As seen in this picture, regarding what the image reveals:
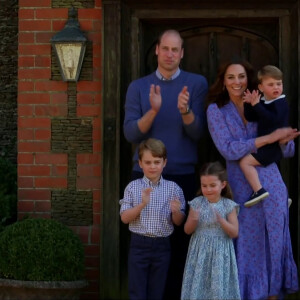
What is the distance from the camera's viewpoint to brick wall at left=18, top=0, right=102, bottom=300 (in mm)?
6180

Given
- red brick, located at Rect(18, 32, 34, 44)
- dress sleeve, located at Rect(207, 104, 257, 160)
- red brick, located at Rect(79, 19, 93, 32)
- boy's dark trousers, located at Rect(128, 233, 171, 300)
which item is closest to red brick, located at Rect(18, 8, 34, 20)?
red brick, located at Rect(18, 32, 34, 44)

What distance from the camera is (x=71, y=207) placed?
6203mm

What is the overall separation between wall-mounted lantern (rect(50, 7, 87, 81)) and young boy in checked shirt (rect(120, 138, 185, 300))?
3.89ft

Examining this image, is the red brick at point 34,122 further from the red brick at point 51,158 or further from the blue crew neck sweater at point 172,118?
the blue crew neck sweater at point 172,118

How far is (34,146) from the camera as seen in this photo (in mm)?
6230

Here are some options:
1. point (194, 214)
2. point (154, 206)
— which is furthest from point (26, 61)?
point (194, 214)

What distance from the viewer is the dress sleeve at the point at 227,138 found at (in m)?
5.21

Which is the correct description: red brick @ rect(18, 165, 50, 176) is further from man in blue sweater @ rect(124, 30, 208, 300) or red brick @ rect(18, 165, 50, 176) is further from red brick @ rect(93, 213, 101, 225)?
man in blue sweater @ rect(124, 30, 208, 300)

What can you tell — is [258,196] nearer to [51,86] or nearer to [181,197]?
Result: [181,197]

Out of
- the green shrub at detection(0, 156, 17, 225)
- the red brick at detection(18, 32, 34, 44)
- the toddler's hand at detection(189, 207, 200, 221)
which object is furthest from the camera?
the red brick at detection(18, 32, 34, 44)

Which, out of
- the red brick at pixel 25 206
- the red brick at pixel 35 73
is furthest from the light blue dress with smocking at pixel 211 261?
the red brick at pixel 35 73

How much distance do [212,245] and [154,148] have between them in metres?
0.76

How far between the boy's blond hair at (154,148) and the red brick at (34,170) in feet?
4.25

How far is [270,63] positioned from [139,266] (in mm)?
2128
